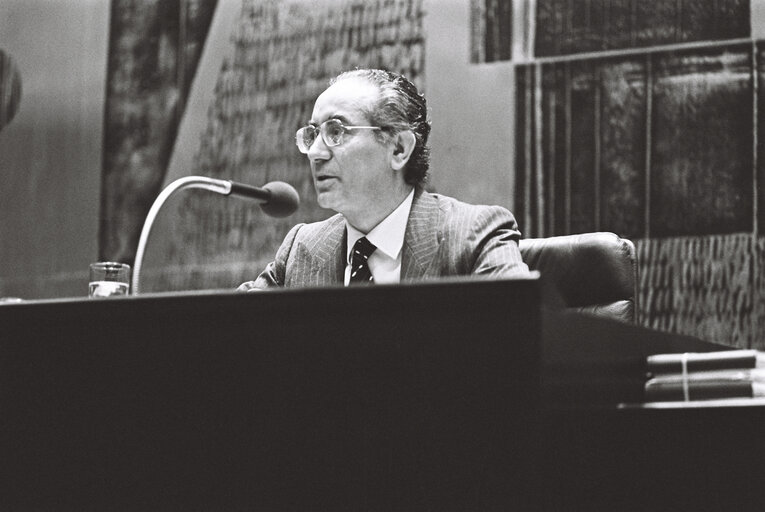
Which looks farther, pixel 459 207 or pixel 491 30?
pixel 491 30

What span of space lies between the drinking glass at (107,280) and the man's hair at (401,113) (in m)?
0.74

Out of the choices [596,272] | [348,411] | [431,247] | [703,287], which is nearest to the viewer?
[348,411]

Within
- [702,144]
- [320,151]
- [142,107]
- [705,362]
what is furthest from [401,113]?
[142,107]

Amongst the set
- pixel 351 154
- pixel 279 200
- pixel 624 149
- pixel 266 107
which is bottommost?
pixel 279 200

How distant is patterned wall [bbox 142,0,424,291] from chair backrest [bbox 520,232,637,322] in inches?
64.6

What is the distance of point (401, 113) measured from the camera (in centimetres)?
266

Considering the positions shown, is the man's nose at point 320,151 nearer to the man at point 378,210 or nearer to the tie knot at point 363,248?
the man at point 378,210

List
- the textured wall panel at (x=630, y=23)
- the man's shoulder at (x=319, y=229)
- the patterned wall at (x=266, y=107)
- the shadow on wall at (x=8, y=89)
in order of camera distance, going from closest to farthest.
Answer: the man's shoulder at (x=319, y=229) < the textured wall panel at (x=630, y=23) < the patterned wall at (x=266, y=107) < the shadow on wall at (x=8, y=89)

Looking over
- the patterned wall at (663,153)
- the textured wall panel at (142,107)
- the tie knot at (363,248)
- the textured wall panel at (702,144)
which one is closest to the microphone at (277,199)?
the tie knot at (363,248)

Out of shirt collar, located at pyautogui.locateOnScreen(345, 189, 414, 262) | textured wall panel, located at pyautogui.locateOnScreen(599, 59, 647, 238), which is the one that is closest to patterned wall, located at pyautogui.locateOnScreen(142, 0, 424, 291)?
textured wall panel, located at pyautogui.locateOnScreen(599, 59, 647, 238)

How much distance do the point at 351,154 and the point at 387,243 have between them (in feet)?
0.92

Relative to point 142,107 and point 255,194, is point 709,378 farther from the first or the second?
point 142,107

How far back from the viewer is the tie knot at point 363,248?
2.44 m

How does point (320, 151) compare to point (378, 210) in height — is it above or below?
above
